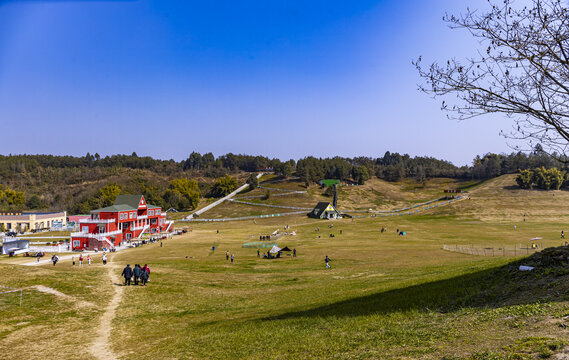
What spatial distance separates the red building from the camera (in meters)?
59.6

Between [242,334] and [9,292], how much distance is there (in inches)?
729

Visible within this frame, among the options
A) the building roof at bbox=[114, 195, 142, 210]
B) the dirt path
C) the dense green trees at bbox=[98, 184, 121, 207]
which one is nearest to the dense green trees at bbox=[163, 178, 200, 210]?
the dense green trees at bbox=[98, 184, 121, 207]

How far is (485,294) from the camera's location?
12977mm

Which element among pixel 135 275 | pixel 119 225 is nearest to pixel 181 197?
pixel 119 225

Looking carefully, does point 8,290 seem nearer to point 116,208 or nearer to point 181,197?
point 116,208

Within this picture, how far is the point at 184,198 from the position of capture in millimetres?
129750

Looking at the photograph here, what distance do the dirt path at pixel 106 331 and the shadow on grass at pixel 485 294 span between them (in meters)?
7.68

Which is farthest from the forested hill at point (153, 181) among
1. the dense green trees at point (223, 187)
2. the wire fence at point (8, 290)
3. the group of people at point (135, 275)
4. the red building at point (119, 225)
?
the wire fence at point (8, 290)

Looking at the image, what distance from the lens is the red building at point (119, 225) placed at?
59.6m

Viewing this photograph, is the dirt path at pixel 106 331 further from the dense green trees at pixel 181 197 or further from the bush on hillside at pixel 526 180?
the bush on hillside at pixel 526 180

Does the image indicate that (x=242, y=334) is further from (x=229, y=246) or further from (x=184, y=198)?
(x=184, y=198)

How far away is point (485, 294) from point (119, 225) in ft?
230

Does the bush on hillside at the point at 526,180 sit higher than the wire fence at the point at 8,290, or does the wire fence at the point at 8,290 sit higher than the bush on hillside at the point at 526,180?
the bush on hillside at the point at 526,180

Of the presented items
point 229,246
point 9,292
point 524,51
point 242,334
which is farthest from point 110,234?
point 524,51
